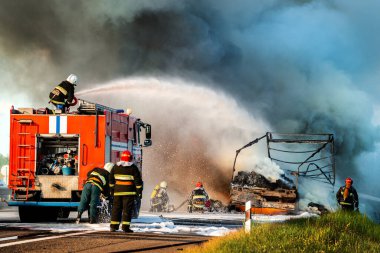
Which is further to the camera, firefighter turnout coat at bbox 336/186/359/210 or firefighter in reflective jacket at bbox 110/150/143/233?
firefighter turnout coat at bbox 336/186/359/210

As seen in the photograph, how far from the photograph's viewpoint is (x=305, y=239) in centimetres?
1023

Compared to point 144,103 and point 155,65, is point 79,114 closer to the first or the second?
point 144,103

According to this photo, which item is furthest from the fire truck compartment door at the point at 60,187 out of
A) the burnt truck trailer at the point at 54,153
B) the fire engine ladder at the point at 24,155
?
the fire engine ladder at the point at 24,155

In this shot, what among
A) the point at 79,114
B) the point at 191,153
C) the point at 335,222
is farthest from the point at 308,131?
the point at 335,222

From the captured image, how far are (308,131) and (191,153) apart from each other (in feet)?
23.2

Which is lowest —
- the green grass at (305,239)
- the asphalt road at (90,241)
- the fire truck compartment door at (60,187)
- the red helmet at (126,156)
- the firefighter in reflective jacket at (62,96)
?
the asphalt road at (90,241)

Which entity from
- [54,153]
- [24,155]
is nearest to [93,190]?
[54,153]

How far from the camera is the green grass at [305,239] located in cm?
956

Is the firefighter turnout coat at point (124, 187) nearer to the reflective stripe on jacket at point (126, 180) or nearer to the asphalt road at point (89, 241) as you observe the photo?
the reflective stripe on jacket at point (126, 180)

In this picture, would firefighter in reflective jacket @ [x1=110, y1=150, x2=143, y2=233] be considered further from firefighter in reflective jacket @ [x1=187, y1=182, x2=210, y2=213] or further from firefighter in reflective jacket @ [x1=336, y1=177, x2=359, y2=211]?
firefighter in reflective jacket @ [x1=187, y1=182, x2=210, y2=213]

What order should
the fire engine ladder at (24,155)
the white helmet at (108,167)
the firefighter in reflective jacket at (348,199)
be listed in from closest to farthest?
1. the white helmet at (108,167)
2. the fire engine ladder at (24,155)
3. the firefighter in reflective jacket at (348,199)

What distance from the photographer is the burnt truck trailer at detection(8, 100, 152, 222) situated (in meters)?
16.6

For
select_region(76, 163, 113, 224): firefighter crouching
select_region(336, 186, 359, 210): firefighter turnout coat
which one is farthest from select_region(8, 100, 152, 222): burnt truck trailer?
select_region(336, 186, 359, 210): firefighter turnout coat

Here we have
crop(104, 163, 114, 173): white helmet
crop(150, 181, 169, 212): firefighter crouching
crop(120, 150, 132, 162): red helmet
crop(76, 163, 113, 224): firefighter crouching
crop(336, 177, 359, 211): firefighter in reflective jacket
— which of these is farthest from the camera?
crop(150, 181, 169, 212): firefighter crouching
